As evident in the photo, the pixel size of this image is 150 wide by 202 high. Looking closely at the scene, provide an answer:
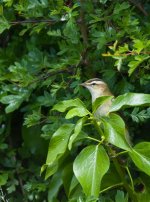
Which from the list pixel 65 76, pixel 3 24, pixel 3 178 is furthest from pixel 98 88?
pixel 3 178

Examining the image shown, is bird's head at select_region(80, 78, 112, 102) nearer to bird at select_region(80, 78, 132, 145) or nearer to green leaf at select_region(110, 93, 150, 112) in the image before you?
bird at select_region(80, 78, 132, 145)

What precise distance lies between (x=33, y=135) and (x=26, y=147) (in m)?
0.15

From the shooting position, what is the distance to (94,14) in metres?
3.46

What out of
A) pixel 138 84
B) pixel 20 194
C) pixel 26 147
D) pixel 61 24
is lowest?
pixel 20 194

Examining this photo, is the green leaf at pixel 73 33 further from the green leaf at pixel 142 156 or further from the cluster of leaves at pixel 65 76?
the green leaf at pixel 142 156

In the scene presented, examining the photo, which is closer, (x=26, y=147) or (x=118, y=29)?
(x=118, y=29)

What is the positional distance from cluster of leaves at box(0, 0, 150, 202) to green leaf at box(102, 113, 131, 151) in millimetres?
42

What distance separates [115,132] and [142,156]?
22 cm

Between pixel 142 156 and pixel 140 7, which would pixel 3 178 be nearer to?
pixel 140 7

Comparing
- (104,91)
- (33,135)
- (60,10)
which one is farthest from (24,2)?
(33,135)

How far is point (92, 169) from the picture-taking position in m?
2.64

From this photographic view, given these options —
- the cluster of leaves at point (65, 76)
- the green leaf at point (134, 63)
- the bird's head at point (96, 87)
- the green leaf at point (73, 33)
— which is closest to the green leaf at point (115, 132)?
the cluster of leaves at point (65, 76)

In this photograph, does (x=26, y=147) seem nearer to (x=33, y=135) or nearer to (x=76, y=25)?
(x=33, y=135)

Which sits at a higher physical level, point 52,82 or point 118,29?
point 118,29
